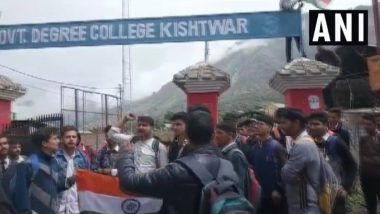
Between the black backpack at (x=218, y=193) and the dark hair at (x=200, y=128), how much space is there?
0.53 ft

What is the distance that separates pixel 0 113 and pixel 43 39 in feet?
8.45

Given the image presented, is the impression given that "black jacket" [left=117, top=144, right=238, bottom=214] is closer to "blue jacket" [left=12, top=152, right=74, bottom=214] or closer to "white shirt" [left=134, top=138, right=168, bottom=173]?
"blue jacket" [left=12, top=152, right=74, bottom=214]

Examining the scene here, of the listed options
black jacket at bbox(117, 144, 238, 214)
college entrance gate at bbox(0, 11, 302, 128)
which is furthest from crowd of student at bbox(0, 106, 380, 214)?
college entrance gate at bbox(0, 11, 302, 128)

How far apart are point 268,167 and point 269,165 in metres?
0.03

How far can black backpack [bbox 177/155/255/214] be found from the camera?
115 inches

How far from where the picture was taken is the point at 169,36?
11984mm

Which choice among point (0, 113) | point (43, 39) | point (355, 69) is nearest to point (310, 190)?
point (0, 113)

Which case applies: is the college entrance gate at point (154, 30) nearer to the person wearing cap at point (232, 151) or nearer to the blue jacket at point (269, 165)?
the blue jacket at point (269, 165)

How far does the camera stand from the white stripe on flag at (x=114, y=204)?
6117 mm

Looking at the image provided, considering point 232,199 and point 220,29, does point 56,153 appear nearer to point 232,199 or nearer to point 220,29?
point 232,199

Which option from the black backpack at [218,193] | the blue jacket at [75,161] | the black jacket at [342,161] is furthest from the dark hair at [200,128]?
the black jacket at [342,161]

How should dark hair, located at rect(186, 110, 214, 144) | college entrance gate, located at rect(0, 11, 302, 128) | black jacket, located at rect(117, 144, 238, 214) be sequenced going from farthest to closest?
college entrance gate, located at rect(0, 11, 302, 128) → dark hair, located at rect(186, 110, 214, 144) → black jacket, located at rect(117, 144, 238, 214)

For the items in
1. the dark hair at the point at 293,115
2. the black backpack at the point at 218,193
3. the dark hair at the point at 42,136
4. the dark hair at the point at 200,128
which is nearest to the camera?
the black backpack at the point at 218,193

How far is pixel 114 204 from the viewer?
6223mm
